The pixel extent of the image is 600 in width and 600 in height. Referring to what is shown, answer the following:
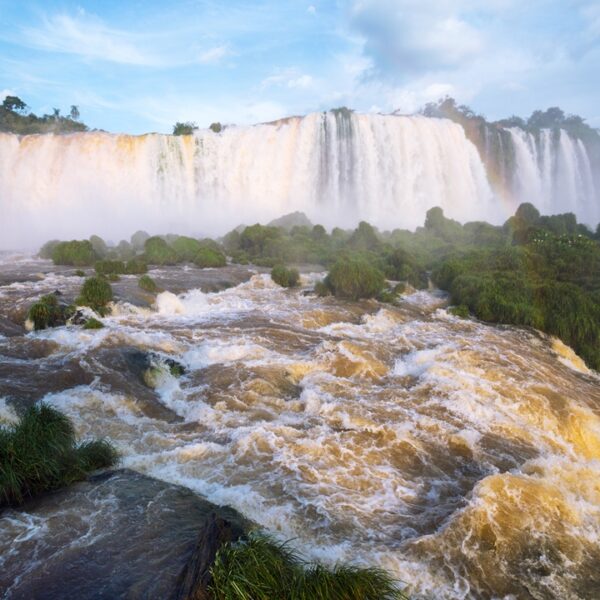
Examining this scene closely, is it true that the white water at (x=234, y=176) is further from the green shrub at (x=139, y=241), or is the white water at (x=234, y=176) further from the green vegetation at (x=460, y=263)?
the green vegetation at (x=460, y=263)

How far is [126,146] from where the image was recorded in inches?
1569

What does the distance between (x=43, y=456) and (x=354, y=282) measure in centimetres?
1362

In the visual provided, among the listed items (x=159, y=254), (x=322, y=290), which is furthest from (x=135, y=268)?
(x=322, y=290)

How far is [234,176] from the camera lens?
42000 mm

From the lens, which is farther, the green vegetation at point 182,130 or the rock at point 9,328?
the green vegetation at point 182,130

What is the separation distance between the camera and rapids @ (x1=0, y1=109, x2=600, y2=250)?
39.1 metres

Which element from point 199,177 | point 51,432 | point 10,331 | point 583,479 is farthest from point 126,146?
point 583,479

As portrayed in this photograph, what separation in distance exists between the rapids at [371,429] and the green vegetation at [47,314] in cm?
57

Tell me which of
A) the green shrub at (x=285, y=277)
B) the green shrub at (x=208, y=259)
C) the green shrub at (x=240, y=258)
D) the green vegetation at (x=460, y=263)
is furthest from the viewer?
the green shrub at (x=240, y=258)

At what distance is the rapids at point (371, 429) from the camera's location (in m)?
6.04

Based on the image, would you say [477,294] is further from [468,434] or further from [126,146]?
[126,146]

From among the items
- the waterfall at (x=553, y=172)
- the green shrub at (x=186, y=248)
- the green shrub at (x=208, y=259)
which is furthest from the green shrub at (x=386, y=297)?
the waterfall at (x=553, y=172)

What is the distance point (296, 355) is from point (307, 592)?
7966 mm

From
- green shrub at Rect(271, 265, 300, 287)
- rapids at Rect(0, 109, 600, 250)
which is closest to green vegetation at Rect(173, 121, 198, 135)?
rapids at Rect(0, 109, 600, 250)
